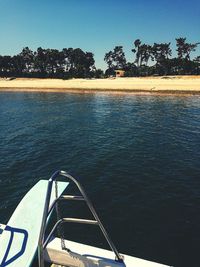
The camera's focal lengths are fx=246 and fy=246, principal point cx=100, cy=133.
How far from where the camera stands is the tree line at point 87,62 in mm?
114938

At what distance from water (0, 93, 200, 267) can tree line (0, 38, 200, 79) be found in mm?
78744

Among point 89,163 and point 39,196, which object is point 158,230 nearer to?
point 39,196

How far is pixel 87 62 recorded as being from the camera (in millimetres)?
135125

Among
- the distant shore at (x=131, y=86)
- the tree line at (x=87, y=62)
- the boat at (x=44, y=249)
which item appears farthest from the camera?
the tree line at (x=87, y=62)

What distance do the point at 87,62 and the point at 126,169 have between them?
122787mm

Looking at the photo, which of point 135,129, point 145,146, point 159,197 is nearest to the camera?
point 159,197

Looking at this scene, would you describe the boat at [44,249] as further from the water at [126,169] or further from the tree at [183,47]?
the tree at [183,47]

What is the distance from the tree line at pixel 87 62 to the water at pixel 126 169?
7874cm

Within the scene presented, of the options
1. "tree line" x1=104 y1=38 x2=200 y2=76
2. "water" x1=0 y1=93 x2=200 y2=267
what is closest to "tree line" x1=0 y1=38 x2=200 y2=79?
"tree line" x1=104 y1=38 x2=200 y2=76

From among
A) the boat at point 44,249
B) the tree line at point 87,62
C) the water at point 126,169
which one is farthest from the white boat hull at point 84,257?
the tree line at point 87,62

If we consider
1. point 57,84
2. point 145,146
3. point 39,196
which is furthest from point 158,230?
point 57,84

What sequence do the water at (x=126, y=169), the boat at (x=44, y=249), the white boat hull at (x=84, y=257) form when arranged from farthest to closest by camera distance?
the water at (x=126, y=169) < the white boat hull at (x=84, y=257) < the boat at (x=44, y=249)

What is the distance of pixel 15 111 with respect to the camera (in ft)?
167

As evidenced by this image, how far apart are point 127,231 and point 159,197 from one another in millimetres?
4053
